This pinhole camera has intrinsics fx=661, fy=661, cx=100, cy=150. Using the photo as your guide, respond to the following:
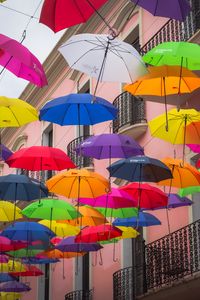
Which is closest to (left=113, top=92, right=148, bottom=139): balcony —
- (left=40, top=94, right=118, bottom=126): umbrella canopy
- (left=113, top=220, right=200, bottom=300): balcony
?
(left=113, top=220, right=200, bottom=300): balcony

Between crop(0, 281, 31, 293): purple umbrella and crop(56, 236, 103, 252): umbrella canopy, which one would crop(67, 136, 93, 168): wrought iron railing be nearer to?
crop(0, 281, 31, 293): purple umbrella

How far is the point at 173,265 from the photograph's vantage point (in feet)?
45.7

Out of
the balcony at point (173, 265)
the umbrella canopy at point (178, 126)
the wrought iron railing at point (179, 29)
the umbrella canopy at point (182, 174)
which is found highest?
the wrought iron railing at point (179, 29)

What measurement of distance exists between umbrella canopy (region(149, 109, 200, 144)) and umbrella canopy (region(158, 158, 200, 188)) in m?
0.53

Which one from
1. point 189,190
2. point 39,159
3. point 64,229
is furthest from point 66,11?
point 64,229

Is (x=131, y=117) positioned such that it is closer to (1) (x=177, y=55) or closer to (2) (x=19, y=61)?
(1) (x=177, y=55)

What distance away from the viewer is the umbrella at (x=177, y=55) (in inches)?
383

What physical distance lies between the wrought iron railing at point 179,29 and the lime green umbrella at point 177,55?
4.52 m

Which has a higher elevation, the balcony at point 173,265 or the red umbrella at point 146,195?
the red umbrella at point 146,195

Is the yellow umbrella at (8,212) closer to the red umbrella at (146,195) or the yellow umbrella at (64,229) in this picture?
the yellow umbrella at (64,229)

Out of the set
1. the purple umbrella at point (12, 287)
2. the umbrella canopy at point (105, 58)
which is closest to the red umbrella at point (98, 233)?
the umbrella canopy at point (105, 58)

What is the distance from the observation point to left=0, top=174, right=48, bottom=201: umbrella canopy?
43.0ft

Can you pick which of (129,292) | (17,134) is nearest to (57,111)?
(129,292)

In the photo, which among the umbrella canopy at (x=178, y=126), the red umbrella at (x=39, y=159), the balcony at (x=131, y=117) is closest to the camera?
the umbrella canopy at (x=178, y=126)
